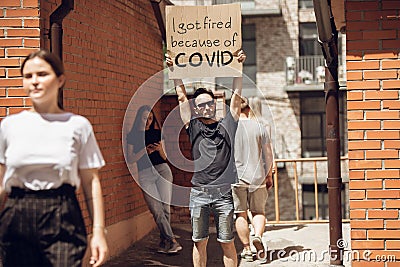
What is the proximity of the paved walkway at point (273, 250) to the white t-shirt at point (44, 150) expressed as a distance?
385cm

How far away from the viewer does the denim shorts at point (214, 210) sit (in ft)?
18.8

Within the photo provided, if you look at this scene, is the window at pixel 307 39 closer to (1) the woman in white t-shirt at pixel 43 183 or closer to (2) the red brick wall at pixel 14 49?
(2) the red brick wall at pixel 14 49

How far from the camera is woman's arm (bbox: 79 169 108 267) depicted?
357cm

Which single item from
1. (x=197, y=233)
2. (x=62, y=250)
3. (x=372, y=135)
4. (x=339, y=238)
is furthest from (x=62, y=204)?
(x=339, y=238)

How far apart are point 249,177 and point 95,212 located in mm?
3857

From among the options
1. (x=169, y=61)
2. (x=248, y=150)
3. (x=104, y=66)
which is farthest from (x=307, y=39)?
(x=169, y=61)

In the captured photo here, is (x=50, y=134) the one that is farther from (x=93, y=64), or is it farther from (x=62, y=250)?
(x=93, y=64)

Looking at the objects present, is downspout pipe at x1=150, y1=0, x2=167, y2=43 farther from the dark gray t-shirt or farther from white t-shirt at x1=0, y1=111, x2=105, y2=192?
white t-shirt at x1=0, y1=111, x2=105, y2=192

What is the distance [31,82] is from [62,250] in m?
0.87

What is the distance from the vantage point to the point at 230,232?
583cm

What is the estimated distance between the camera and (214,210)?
19.0 feet

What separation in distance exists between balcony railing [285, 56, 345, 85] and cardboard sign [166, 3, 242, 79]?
18.8 meters

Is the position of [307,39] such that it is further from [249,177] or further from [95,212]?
[95,212]

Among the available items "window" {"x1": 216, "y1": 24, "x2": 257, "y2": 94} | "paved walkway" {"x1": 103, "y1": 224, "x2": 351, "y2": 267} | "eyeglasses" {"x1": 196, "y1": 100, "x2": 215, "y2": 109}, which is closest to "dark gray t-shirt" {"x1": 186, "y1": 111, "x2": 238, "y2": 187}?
"eyeglasses" {"x1": 196, "y1": 100, "x2": 215, "y2": 109}
